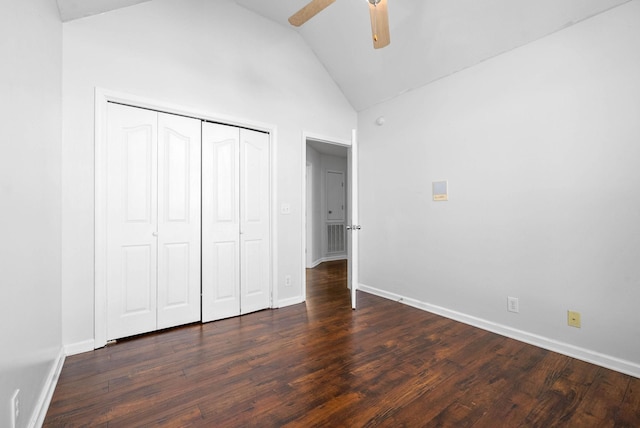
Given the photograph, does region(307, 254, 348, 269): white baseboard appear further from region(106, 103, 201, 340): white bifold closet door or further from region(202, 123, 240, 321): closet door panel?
region(106, 103, 201, 340): white bifold closet door

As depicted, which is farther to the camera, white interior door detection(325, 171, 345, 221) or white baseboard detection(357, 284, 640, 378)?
white interior door detection(325, 171, 345, 221)

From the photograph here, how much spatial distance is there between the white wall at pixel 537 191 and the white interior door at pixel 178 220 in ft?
7.63

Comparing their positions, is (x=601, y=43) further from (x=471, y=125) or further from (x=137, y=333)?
(x=137, y=333)

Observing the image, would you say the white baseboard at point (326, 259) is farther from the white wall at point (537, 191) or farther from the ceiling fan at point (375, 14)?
the ceiling fan at point (375, 14)

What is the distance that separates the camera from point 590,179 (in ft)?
6.87

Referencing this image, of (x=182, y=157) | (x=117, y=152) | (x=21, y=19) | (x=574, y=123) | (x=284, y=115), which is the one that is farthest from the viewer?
(x=284, y=115)

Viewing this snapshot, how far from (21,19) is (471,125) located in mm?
3231

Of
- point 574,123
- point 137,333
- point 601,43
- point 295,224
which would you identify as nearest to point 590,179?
point 574,123

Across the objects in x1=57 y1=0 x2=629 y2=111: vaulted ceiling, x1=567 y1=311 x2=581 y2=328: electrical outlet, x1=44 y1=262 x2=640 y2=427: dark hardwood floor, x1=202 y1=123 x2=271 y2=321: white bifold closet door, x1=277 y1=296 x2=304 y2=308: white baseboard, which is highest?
x1=57 y1=0 x2=629 y2=111: vaulted ceiling

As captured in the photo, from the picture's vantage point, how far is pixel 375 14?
181cm

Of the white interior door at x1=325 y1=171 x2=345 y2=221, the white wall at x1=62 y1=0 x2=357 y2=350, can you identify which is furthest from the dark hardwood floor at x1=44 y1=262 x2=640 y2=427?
the white interior door at x1=325 y1=171 x2=345 y2=221

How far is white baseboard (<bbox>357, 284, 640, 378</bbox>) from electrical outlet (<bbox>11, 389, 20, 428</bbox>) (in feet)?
10.3

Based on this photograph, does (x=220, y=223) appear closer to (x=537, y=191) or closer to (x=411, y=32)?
(x=411, y=32)

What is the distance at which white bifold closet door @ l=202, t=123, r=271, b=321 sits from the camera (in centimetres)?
285
